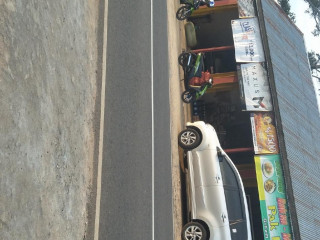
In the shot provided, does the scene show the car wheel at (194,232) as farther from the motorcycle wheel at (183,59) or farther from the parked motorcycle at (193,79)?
the motorcycle wheel at (183,59)

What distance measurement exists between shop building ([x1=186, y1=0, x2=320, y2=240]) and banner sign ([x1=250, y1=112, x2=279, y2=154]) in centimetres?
3

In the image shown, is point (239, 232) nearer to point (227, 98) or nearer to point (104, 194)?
point (104, 194)

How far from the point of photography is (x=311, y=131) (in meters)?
14.8

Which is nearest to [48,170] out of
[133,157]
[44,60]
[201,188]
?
[44,60]

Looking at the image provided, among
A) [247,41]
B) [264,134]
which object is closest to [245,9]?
[247,41]

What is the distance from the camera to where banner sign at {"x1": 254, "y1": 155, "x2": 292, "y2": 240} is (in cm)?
1127

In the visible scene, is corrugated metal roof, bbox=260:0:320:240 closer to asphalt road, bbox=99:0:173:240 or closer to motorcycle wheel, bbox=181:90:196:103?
motorcycle wheel, bbox=181:90:196:103

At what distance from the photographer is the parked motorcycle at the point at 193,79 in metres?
12.9

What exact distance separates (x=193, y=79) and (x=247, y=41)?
298cm

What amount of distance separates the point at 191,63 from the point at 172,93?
205 cm

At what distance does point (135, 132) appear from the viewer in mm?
9258

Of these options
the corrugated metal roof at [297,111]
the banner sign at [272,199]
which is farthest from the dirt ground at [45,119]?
the corrugated metal roof at [297,111]

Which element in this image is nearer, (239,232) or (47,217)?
(47,217)

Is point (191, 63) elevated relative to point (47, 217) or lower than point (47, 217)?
elevated
